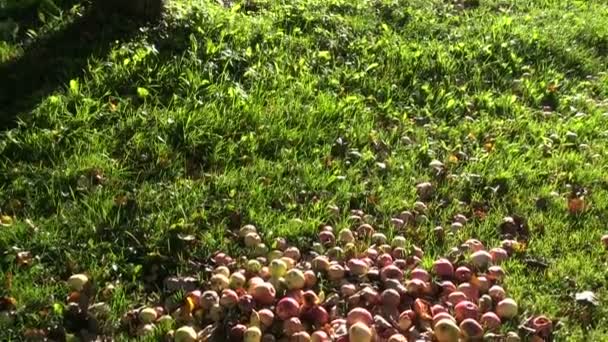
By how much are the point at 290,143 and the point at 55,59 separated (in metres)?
1.66

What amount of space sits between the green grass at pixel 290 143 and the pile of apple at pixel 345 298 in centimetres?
13

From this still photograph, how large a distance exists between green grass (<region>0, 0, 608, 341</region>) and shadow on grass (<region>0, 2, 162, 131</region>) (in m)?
0.05

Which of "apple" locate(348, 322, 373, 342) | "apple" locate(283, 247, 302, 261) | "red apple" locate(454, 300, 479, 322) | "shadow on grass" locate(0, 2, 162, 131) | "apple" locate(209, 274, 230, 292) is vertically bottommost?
"apple" locate(209, 274, 230, 292)

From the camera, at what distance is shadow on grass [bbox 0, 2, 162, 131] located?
4.53 meters

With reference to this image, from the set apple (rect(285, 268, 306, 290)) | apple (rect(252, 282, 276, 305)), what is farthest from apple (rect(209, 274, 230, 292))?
apple (rect(285, 268, 306, 290))

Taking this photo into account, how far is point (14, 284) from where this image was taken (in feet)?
10.9

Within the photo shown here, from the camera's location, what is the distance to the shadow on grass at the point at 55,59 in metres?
4.53

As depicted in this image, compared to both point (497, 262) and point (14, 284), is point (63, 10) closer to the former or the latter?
point (14, 284)

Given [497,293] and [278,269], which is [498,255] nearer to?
[497,293]

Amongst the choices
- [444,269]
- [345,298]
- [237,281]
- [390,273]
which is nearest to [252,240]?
[237,281]

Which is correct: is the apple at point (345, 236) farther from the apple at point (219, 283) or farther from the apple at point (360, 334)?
the apple at point (360, 334)

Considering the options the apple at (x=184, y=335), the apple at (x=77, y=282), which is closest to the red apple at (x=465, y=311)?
the apple at (x=184, y=335)

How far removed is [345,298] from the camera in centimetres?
348

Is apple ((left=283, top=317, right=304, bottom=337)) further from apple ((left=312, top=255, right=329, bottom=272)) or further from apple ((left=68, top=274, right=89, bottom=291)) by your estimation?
apple ((left=68, top=274, right=89, bottom=291))
